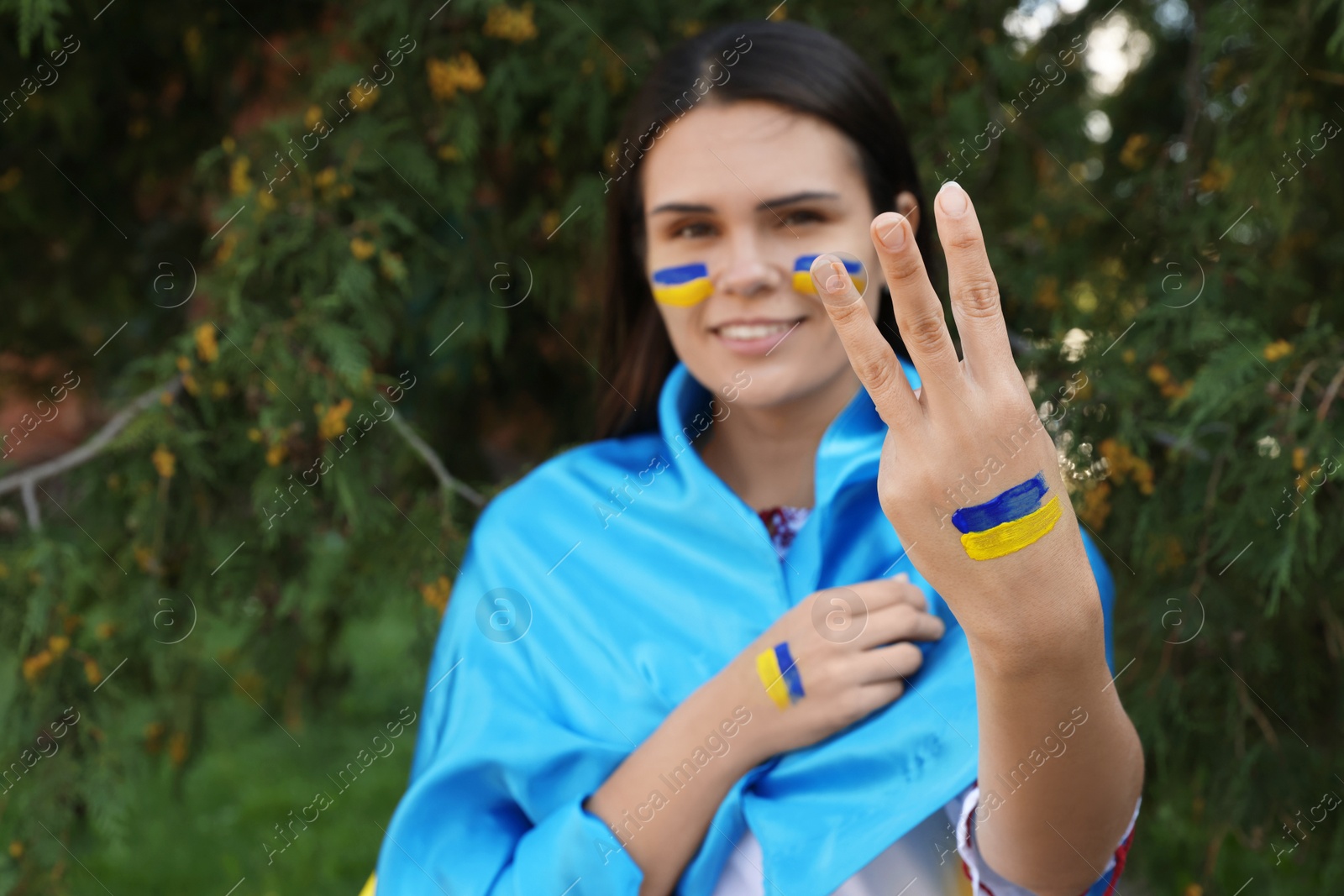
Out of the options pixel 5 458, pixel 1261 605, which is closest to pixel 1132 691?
pixel 1261 605

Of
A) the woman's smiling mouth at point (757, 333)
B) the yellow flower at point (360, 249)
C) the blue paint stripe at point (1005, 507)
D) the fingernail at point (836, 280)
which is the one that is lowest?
the blue paint stripe at point (1005, 507)

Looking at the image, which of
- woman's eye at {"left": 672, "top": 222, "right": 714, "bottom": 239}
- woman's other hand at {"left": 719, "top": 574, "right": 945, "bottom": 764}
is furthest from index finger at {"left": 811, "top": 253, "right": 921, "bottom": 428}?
woman's eye at {"left": 672, "top": 222, "right": 714, "bottom": 239}

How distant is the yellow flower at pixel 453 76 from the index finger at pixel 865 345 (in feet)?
5.31

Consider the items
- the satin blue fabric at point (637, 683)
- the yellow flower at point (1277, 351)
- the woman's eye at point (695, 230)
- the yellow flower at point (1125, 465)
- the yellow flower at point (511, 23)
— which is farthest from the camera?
the yellow flower at point (511, 23)

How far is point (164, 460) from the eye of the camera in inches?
88.4

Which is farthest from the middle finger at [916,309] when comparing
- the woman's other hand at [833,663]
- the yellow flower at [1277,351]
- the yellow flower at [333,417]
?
the yellow flower at [333,417]

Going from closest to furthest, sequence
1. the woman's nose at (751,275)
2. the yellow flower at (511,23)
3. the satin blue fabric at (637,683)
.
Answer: the satin blue fabric at (637,683) → the woman's nose at (751,275) → the yellow flower at (511,23)

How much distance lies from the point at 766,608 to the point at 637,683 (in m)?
0.22

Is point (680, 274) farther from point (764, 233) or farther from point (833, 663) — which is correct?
point (833, 663)

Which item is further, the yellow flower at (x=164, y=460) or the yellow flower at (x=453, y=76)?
the yellow flower at (x=453, y=76)

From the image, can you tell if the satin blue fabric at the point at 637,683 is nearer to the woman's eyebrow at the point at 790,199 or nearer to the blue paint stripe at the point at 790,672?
the blue paint stripe at the point at 790,672

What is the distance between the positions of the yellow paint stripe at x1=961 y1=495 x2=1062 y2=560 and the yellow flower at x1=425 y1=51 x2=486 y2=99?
1784 millimetres

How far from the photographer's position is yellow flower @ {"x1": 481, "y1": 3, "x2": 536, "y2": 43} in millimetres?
2402

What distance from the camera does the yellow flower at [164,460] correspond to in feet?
7.37
